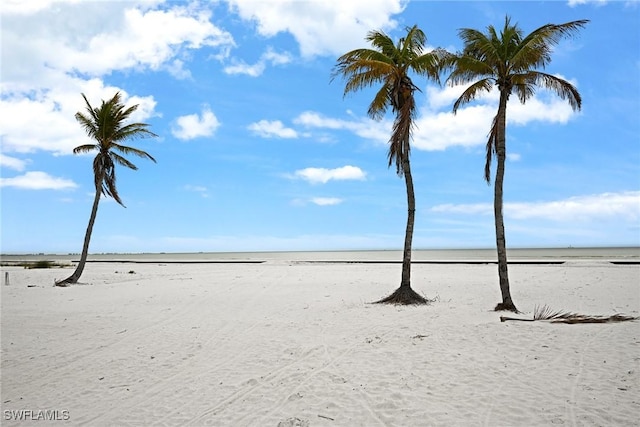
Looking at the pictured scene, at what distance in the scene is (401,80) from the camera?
15688mm

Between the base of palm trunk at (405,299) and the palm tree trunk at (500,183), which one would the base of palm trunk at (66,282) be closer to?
the base of palm trunk at (405,299)

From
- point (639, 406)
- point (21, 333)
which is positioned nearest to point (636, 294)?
point (639, 406)

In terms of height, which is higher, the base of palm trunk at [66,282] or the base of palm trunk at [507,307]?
the base of palm trunk at [507,307]

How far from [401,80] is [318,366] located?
1127 centimetres

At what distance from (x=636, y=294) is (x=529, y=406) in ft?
46.8

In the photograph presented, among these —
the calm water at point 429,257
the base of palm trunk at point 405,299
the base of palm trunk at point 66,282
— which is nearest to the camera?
the base of palm trunk at point 405,299

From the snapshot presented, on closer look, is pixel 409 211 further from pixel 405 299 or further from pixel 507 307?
pixel 507 307

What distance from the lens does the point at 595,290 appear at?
60.1 ft

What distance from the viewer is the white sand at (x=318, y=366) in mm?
5957

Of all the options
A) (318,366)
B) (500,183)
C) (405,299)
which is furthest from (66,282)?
(500,183)

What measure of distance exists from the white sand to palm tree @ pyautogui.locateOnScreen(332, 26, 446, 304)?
7.26 ft

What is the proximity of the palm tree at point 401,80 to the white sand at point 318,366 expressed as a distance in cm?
221

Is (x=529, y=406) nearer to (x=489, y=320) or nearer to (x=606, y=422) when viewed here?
(x=606, y=422)

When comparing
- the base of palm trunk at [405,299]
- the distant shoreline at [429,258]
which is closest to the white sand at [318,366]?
the base of palm trunk at [405,299]
